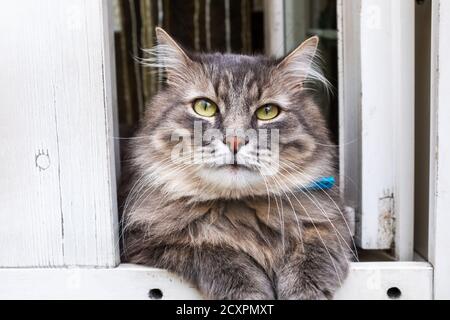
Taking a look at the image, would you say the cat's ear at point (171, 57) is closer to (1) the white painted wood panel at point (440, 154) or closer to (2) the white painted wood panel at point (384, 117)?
(2) the white painted wood panel at point (384, 117)

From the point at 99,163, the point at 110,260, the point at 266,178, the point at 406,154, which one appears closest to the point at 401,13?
the point at 406,154

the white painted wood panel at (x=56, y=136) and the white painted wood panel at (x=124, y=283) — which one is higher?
the white painted wood panel at (x=56, y=136)

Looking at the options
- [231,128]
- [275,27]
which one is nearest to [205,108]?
[231,128]

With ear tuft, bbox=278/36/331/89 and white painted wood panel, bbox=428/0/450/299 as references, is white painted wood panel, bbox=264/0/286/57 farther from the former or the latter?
white painted wood panel, bbox=428/0/450/299

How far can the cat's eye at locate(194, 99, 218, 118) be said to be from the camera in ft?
5.21

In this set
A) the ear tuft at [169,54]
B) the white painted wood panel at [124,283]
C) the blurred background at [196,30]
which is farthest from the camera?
the blurred background at [196,30]

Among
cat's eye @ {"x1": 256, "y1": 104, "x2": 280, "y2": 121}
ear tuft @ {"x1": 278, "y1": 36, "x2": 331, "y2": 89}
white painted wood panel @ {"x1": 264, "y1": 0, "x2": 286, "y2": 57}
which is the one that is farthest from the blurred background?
cat's eye @ {"x1": 256, "y1": 104, "x2": 280, "y2": 121}

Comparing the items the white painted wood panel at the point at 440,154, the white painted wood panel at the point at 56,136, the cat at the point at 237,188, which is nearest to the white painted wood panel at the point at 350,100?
the cat at the point at 237,188

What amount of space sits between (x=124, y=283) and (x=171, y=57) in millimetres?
679

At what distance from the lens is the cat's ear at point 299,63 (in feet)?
5.50

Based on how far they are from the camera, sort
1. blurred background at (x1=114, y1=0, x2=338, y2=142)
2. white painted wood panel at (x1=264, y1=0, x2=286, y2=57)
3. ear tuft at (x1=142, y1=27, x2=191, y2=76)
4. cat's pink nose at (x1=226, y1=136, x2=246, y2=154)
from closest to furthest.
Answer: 1. cat's pink nose at (x1=226, y1=136, x2=246, y2=154)
2. ear tuft at (x1=142, y1=27, x2=191, y2=76)
3. white painted wood panel at (x1=264, y1=0, x2=286, y2=57)
4. blurred background at (x1=114, y1=0, x2=338, y2=142)

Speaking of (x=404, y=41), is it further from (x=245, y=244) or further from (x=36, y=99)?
(x=36, y=99)

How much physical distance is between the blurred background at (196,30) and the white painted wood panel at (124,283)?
3.77ft

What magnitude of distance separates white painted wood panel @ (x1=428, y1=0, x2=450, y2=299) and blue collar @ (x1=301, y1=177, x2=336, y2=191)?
288 mm
